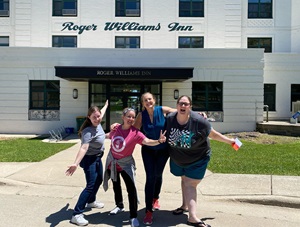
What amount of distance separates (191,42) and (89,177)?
1749 centimetres

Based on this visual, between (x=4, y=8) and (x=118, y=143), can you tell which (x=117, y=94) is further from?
(x=118, y=143)

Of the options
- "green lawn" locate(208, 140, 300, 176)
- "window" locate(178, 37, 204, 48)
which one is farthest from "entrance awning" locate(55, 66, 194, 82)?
"window" locate(178, 37, 204, 48)

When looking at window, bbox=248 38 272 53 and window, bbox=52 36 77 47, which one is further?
window, bbox=248 38 272 53

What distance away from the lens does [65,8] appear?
2003 cm

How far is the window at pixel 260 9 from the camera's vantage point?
20625 mm

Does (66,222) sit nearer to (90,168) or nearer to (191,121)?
(90,168)

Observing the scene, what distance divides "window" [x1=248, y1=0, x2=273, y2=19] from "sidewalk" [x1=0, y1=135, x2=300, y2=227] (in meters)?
17.4

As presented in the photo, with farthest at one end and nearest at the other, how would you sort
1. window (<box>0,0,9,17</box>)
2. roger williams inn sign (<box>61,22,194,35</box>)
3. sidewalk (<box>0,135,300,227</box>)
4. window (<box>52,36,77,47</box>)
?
window (<box>0,0,9,17</box>) → window (<box>52,36,77,47</box>) → roger williams inn sign (<box>61,22,194,35</box>) → sidewalk (<box>0,135,300,227</box>)

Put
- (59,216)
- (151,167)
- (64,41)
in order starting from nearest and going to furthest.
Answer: (151,167)
(59,216)
(64,41)

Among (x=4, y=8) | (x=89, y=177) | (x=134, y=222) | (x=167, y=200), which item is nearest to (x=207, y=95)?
(x=167, y=200)

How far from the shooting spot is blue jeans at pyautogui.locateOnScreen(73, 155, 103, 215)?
4185 mm

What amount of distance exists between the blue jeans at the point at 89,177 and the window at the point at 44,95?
1251cm

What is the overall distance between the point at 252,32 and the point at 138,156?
615 inches

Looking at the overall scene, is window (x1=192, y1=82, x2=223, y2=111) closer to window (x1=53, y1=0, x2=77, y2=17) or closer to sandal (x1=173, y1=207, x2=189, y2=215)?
window (x1=53, y1=0, x2=77, y2=17)
